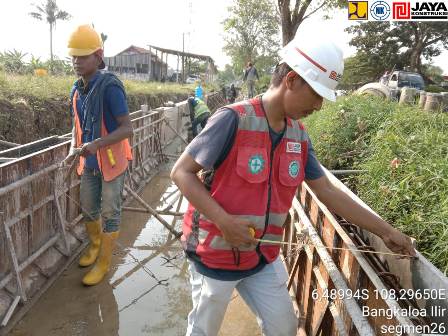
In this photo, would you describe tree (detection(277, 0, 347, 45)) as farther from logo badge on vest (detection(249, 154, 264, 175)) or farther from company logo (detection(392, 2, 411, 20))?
logo badge on vest (detection(249, 154, 264, 175))

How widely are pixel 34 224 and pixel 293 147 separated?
2801 mm

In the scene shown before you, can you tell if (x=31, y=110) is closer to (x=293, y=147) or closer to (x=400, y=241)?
(x=293, y=147)

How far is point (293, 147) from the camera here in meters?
2.10

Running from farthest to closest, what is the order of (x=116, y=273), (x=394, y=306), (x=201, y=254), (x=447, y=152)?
1. (x=116, y=273)
2. (x=447, y=152)
3. (x=201, y=254)
4. (x=394, y=306)

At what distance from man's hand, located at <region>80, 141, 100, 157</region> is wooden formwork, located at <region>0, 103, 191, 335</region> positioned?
0.55m

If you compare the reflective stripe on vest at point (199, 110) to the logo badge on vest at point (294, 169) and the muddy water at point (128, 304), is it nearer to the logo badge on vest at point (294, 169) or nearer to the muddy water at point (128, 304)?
the muddy water at point (128, 304)

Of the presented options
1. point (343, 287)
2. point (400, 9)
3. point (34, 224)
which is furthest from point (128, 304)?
point (400, 9)

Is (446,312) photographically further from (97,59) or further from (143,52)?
(143,52)

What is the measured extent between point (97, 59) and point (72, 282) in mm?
2118

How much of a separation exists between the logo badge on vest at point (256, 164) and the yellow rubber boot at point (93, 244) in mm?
2720

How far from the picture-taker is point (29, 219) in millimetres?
3715

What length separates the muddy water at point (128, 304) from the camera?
3.34 metres

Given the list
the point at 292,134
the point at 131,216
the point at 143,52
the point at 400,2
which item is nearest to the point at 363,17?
the point at 400,2

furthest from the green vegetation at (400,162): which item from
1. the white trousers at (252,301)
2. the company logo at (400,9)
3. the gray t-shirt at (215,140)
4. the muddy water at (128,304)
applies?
the company logo at (400,9)
